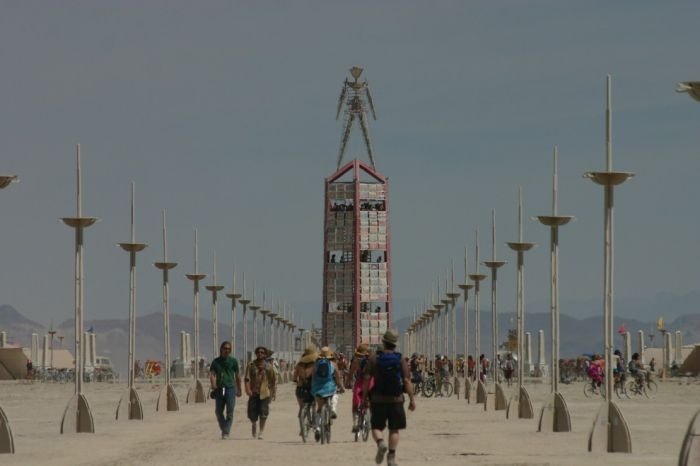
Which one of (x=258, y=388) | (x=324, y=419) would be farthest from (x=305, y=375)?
(x=258, y=388)

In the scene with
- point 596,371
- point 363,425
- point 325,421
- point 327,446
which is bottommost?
point 327,446

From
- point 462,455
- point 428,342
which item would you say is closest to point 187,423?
point 462,455

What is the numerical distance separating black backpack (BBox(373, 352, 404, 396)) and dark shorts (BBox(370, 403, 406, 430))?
15cm

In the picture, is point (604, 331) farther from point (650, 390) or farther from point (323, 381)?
point (650, 390)

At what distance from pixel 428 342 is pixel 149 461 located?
82.1 meters

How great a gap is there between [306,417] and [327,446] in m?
1.76

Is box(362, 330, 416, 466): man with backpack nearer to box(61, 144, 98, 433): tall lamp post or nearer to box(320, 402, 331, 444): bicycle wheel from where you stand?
box(320, 402, 331, 444): bicycle wheel

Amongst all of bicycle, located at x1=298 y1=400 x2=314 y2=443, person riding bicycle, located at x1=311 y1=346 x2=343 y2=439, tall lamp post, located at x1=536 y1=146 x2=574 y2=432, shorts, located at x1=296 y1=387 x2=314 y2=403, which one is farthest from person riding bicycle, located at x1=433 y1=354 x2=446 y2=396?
person riding bicycle, located at x1=311 y1=346 x2=343 y2=439

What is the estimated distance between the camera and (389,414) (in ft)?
70.8

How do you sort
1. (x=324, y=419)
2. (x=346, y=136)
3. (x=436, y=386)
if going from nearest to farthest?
1. (x=324, y=419)
2. (x=436, y=386)
3. (x=346, y=136)

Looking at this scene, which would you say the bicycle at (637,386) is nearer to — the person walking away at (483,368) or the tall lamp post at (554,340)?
the person walking away at (483,368)

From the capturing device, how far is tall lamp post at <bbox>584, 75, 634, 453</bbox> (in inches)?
1013

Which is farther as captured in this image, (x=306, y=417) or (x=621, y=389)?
(x=621, y=389)

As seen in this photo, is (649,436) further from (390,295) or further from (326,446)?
(390,295)
